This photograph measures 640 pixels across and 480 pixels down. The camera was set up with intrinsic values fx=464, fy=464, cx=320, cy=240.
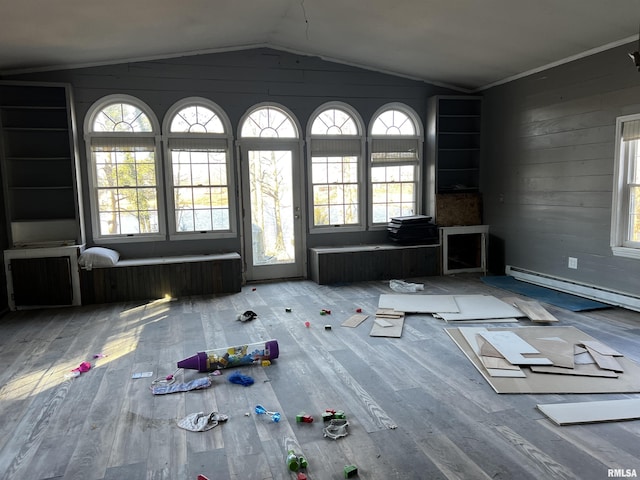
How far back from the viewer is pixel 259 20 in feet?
17.5

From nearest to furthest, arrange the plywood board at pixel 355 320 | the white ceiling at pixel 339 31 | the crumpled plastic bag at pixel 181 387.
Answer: the crumpled plastic bag at pixel 181 387, the white ceiling at pixel 339 31, the plywood board at pixel 355 320

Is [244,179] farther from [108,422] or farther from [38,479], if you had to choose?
[38,479]

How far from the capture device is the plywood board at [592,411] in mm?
2643

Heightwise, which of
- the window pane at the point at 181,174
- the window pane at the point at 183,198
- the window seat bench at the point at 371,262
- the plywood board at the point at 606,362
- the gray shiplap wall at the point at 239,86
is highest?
the gray shiplap wall at the point at 239,86

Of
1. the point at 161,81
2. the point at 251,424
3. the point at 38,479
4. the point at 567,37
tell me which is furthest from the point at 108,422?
the point at 567,37

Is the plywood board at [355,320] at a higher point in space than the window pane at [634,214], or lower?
lower

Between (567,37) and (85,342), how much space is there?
5600 mm

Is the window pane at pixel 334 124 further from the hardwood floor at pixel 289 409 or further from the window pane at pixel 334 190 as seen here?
the hardwood floor at pixel 289 409

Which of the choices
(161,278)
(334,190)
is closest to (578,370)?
(334,190)

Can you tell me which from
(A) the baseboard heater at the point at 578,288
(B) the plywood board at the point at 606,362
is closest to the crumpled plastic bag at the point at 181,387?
(B) the plywood board at the point at 606,362

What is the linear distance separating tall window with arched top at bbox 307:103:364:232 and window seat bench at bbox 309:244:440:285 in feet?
1.58

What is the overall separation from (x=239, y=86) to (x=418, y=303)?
147 inches

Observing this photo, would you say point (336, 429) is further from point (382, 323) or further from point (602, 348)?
point (602, 348)

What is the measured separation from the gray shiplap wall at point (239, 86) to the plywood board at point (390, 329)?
99.6 inches
